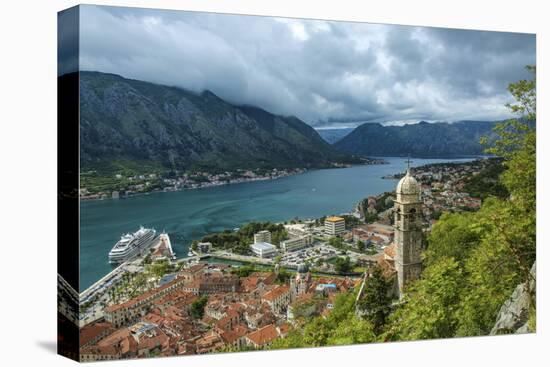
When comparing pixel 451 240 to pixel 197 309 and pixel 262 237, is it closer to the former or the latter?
pixel 262 237

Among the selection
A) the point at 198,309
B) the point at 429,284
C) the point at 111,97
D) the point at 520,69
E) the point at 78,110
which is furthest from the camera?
the point at 520,69

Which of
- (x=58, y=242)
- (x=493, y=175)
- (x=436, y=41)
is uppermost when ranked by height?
(x=436, y=41)

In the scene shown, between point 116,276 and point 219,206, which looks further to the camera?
point 219,206

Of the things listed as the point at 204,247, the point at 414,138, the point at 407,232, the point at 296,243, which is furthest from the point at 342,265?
the point at 414,138

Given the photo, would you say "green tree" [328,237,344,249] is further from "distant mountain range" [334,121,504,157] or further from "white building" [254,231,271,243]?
"distant mountain range" [334,121,504,157]

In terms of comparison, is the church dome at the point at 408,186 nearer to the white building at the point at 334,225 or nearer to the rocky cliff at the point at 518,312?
the white building at the point at 334,225

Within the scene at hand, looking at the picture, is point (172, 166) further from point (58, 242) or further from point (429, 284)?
point (429, 284)

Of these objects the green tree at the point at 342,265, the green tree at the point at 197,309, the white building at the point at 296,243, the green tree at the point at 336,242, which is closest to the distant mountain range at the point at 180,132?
the white building at the point at 296,243

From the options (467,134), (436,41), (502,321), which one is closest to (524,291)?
(502,321)
